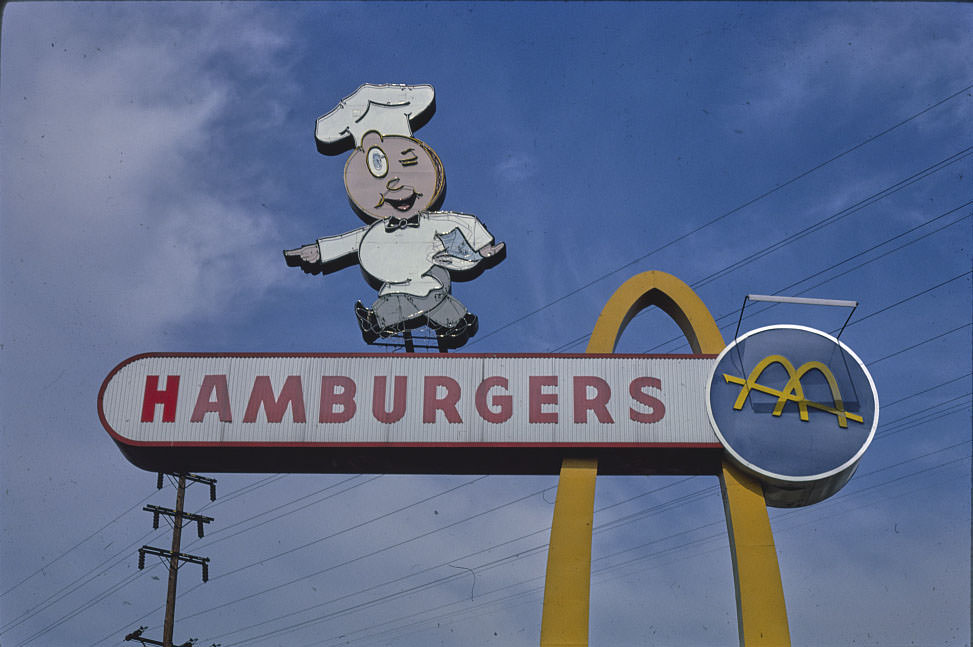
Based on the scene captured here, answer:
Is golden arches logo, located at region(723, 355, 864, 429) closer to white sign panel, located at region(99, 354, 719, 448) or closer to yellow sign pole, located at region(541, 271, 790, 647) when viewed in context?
white sign panel, located at region(99, 354, 719, 448)

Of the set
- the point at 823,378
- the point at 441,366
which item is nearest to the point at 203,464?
the point at 441,366

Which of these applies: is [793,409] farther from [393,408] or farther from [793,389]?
[393,408]

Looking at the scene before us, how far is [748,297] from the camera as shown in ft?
63.8

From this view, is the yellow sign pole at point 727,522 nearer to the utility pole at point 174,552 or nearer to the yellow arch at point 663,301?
the yellow arch at point 663,301

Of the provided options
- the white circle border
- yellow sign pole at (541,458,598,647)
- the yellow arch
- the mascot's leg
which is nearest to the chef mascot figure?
the mascot's leg

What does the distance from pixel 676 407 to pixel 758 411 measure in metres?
1.45

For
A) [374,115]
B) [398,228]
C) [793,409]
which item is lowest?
[793,409]

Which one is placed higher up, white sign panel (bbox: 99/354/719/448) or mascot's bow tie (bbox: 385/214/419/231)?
mascot's bow tie (bbox: 385/214/419/231)

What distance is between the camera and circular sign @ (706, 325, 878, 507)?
19234 millimetres

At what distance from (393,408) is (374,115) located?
22.9 ft

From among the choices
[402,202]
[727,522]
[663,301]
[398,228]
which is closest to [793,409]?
[727,522]

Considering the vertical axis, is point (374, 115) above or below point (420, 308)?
above

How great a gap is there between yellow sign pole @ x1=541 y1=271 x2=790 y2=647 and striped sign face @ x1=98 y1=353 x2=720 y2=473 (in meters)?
0.58

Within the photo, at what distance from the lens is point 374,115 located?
77.8 feet
